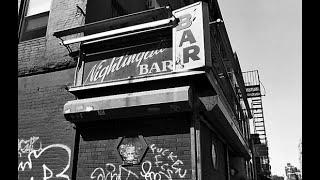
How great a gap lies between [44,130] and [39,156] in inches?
23.1

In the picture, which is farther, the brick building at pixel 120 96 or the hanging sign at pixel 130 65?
the hanging sign at pixel 130 65

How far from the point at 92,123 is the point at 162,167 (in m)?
1.87

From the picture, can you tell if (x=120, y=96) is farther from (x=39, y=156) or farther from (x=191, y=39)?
(x=39, y=156)

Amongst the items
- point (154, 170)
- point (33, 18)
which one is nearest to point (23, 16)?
point (33, 18)

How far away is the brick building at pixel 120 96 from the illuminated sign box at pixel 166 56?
2 centimetres

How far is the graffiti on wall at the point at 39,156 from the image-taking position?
641 centimetres

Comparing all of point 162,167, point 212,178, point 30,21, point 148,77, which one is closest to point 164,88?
point 148,77

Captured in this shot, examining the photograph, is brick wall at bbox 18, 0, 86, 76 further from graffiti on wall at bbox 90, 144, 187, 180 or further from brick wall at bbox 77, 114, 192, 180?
graffiti on wall at bbox 90, 144, 187, 180

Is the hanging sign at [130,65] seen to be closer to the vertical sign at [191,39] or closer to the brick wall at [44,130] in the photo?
the vertical sign at [191,39]

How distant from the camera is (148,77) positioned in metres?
6.13

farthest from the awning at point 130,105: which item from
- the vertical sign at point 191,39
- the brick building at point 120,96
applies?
the vertical sign at point 191,39

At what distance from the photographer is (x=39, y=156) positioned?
265 inches
